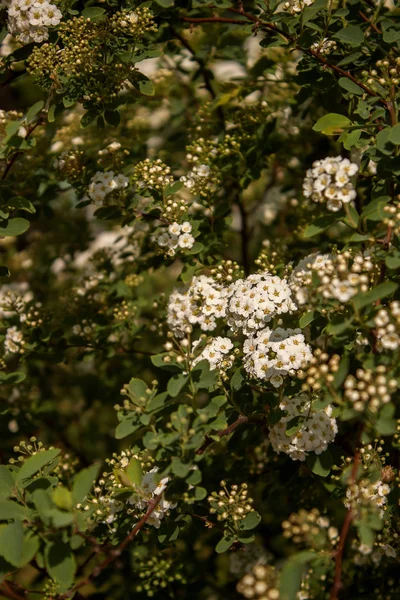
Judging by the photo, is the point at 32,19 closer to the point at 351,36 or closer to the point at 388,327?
the point at 351,36

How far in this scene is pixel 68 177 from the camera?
3027 mm

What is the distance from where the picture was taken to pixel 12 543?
183 cm

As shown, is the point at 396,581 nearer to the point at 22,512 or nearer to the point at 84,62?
the point at 22,512

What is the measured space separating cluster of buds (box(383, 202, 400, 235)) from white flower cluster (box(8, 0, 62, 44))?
5.23ft

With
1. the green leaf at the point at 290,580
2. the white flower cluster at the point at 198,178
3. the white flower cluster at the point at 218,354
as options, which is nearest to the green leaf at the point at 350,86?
the white flower cluster at the point at 198,178

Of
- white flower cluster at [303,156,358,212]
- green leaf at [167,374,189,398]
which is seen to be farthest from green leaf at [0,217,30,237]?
white flower cluster at [303,156,358,212]

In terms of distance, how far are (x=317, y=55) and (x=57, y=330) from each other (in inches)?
72.8

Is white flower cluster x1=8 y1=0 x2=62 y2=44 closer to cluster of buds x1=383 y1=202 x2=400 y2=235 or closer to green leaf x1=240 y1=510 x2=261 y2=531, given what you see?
cluster of buds x1=383 y1=202 x2=400 y2=235

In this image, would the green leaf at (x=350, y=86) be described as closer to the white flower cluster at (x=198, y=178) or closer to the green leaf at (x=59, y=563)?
the white flower cluster at (x=198, y=178)

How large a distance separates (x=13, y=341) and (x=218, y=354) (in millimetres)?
1298

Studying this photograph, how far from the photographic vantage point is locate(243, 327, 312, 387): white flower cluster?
2197mm

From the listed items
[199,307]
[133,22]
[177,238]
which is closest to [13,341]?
[177,238]

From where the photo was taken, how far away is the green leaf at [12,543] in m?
1.80

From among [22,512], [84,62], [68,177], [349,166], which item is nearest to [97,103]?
[84,62]
